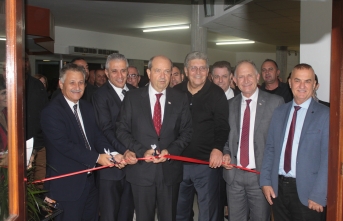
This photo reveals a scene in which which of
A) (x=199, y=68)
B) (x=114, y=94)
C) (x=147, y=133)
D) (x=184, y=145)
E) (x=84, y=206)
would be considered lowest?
(x=84, y=206)

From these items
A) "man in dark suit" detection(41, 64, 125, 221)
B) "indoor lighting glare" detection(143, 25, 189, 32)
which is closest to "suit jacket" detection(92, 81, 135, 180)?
"man in dark suit" detection(41, 64, 125, 221)

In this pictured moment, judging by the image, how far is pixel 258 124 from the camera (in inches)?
133

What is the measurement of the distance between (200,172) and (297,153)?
1175mm

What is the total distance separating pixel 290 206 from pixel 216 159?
870mm

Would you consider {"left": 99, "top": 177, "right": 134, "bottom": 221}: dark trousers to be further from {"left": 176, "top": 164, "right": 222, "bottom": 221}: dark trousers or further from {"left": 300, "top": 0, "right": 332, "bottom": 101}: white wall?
{"left": 300, "top": 0, "right": 332, "bottom": 101}: white wall

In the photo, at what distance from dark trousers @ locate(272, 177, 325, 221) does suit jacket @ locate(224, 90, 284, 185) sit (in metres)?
0.41

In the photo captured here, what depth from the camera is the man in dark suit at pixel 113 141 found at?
354 cm

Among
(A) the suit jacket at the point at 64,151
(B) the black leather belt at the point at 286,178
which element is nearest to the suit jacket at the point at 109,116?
(A) the suit jacket at the point at 64,151

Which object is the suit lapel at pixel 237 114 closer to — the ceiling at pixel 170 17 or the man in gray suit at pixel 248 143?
the man in gray suit at pixel 248 143

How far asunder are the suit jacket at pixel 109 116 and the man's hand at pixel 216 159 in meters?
0.88

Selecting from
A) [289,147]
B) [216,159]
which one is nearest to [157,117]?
[216,159]

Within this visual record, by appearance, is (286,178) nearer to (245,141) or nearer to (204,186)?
(245,141)

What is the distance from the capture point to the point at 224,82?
15.7ft

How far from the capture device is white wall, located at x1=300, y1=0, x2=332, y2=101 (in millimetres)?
4098
